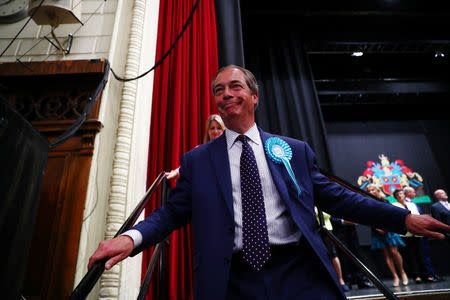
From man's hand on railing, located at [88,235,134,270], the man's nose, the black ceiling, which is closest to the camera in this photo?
man's hand on railing, located at [88,235,134,270]

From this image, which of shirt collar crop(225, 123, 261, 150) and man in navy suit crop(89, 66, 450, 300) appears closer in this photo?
man in navy suit crop(89, 66, 450, 300)

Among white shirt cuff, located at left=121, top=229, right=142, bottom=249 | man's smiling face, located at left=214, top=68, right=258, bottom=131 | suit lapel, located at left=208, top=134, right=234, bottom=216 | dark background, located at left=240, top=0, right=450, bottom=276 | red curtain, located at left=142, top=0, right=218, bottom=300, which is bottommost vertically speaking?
white shirt cuff, located at left=121, top=229, right=142, bottom=249

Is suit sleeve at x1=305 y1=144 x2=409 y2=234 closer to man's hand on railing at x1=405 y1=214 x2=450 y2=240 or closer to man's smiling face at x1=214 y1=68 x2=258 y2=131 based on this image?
man's hand on railing at x1=405 y1=214 x2=450 y2=240

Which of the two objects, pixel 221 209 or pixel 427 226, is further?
pixel 221 209

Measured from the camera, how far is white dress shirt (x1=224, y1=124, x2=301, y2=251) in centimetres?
94

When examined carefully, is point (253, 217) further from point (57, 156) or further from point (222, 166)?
point (57, 156)

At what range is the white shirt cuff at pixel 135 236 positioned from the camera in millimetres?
753

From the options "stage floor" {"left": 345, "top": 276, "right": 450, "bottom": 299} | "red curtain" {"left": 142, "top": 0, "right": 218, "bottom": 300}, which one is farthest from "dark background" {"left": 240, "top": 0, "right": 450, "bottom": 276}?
"red curtain" {"left": 142, "top": 0, "right": 218, "bottom": 300}

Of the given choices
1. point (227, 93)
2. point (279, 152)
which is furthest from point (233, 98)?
point (279, 152)

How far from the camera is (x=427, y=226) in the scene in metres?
0.75

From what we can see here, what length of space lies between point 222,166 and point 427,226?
67cm

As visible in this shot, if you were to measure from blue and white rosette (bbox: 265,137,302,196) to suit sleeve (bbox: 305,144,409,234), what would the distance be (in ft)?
0.33

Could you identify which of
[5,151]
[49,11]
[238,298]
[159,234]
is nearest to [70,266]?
[5,151]

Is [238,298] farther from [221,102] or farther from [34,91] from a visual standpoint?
[34,91]
